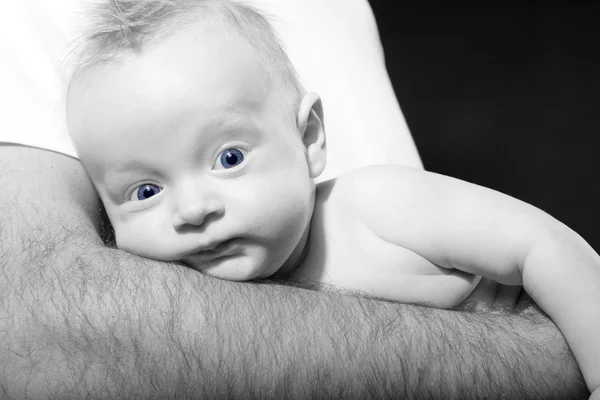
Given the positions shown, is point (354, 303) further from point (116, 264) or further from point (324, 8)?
point (324, 8)

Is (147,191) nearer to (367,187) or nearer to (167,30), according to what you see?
(167,30)

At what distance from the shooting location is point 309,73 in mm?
1839

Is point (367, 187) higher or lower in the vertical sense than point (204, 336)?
higher

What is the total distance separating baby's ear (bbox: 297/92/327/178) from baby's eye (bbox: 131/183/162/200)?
25cm

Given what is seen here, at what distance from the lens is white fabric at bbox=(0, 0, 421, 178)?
57.5 inches

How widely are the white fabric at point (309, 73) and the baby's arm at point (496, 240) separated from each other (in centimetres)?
41

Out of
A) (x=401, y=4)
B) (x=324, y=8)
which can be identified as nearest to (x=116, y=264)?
(x=324, y=8)

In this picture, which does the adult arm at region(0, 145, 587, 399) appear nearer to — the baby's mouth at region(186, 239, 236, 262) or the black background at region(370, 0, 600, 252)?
the baby's mouth at region(186, 239, 236, 262)

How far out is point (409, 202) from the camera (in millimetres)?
1251

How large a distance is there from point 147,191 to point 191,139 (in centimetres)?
11

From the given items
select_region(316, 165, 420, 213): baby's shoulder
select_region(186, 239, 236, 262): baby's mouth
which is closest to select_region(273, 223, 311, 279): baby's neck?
select_region(316, 165, 420, 213): baby's shoulder

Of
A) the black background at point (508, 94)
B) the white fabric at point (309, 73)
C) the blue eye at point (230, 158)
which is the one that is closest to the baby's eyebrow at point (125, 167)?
the blue eye at point (230, 158)

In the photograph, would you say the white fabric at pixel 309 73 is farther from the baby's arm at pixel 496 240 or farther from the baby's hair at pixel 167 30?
the baby's arm at pixel 496 240

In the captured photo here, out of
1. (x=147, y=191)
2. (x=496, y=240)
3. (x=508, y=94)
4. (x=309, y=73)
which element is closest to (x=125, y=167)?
(x=147, y=191)
